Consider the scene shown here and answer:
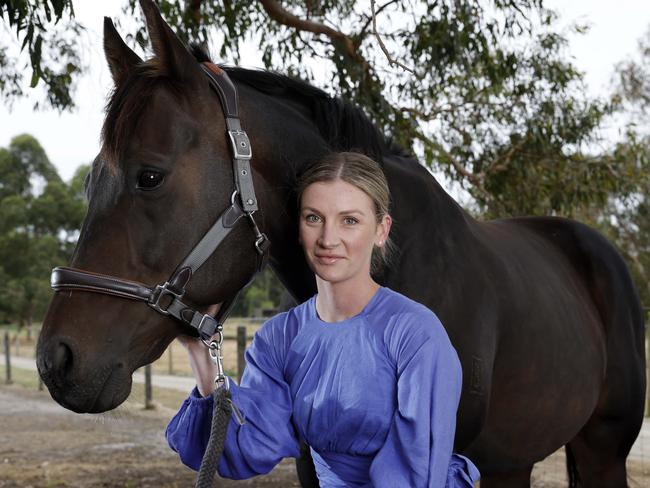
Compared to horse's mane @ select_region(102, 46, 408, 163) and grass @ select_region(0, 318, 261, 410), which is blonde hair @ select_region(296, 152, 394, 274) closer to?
horse's mane @ select_region(102, 46, 408, 163)

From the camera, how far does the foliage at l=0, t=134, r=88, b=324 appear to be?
26.0 metres

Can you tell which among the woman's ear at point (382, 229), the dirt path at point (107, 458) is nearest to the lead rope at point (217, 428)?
the woman's ear at point (382, 229)

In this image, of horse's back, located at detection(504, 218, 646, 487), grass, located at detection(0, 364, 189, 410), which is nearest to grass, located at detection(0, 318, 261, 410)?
grass, located at detection(0, 364, 189, 410)

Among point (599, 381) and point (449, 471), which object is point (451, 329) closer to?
point (449, 471)

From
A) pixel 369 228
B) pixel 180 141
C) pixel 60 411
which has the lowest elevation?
pixel 60 411

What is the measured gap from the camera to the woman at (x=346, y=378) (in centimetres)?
149

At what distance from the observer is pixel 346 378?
160cm

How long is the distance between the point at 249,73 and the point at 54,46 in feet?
18.2

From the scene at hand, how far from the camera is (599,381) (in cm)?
346

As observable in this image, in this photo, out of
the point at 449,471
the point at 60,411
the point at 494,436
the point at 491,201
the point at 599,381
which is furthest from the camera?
the point at 60,411

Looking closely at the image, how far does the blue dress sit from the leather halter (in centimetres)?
21

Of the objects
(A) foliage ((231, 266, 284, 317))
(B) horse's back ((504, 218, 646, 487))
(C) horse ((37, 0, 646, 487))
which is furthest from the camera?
(A) foliage ((231, 266, 284, 317))

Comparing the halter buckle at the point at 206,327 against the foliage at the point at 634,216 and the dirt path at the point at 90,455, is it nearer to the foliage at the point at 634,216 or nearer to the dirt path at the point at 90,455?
the dirt path at the point at 90,455

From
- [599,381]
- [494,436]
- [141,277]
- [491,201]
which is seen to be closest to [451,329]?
[494,436]
